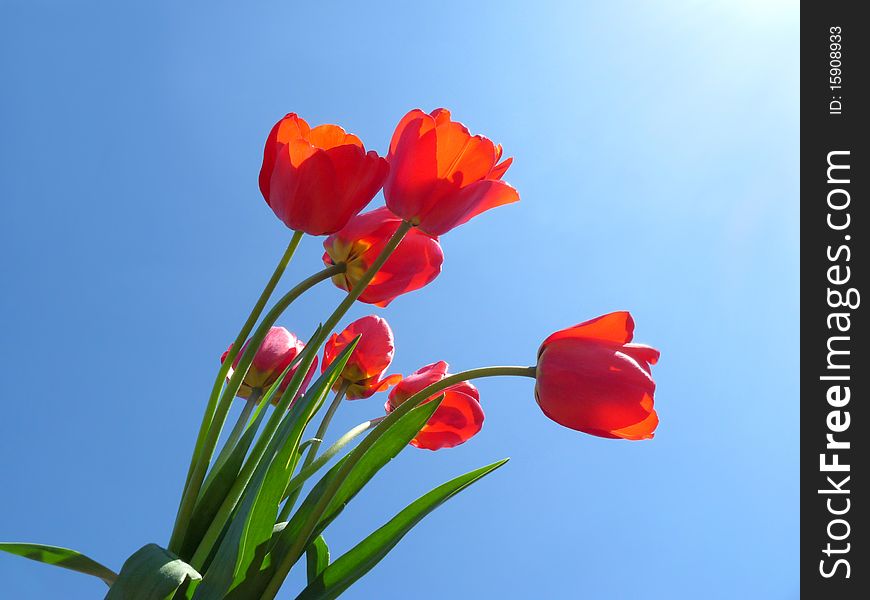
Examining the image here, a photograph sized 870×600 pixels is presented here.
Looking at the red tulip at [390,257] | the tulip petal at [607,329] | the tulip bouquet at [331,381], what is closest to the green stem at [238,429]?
the tulip bouquet at [331,381]

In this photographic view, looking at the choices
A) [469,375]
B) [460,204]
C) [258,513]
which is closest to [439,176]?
[460,204]

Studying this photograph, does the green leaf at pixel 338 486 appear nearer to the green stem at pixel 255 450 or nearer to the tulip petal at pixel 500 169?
the green stem at pixel 255 450

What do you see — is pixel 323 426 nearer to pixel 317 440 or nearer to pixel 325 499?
pixel 317 440

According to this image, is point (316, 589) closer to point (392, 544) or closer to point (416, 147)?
point (392, 544)

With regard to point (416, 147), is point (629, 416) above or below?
below

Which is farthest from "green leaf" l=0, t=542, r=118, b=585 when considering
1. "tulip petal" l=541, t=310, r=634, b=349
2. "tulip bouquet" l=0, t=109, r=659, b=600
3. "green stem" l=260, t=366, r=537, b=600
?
"tulip petal" l=541, t=310, r=634, b=349
